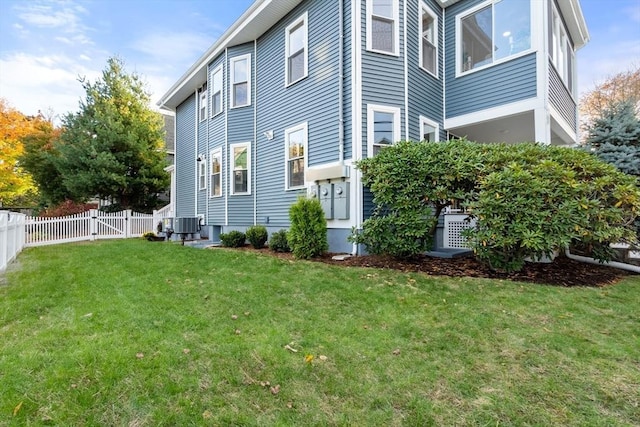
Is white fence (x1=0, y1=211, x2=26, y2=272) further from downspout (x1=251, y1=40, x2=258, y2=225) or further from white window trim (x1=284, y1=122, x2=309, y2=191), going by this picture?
white window trim (x1=284, y1=122, x2=309, y2=191)

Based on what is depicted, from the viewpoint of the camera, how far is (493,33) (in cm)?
836

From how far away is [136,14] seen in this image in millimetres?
12969

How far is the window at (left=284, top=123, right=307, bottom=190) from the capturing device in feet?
A: 29.5

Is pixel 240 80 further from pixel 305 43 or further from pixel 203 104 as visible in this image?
pixel 305 43

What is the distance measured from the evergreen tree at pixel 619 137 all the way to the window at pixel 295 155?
7.10m

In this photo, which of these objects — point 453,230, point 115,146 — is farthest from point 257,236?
point 115,146

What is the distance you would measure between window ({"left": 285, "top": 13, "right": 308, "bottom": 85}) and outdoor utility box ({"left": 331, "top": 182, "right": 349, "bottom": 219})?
3.23m

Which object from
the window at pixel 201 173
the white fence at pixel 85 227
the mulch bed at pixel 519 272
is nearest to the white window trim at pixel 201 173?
the window at pixel 201 173

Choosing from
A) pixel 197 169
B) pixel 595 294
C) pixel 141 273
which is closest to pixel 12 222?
pixel 141 273

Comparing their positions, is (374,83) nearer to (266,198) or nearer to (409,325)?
(266,198)

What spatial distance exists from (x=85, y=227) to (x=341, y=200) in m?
9.82

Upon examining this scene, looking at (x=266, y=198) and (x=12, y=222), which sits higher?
(x=266, y=198)

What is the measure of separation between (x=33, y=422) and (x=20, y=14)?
16386 millimetres

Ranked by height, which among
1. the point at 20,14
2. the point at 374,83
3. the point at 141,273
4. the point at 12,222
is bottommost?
the point at 141,273
